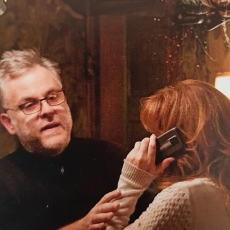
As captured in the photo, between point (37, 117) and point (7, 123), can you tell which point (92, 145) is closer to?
point (37, 117)

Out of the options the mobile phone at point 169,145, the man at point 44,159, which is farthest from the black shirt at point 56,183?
the mobile phone at point 169,145

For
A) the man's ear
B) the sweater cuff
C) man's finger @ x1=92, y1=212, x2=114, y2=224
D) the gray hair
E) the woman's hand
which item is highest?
the gray hair

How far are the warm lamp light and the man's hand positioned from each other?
1.80 feet

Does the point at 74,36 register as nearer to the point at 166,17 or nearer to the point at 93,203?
the point at 166,17

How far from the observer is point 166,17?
1294 mm

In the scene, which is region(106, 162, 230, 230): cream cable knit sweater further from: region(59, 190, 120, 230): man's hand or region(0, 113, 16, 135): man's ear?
region(0, 113, 16, 135): man's ear

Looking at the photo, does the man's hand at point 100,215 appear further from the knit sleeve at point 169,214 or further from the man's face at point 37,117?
the man's face at point 37,117

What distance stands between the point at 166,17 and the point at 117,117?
439mm

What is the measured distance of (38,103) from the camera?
1260mm

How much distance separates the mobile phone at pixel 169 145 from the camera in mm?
1227

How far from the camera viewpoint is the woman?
1.18 m

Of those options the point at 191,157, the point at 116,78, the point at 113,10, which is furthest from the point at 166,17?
the point at 191,157

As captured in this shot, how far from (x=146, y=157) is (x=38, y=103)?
46 cm

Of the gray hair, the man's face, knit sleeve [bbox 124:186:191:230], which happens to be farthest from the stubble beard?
knit sleeve [bbox 124:186:191:230]
